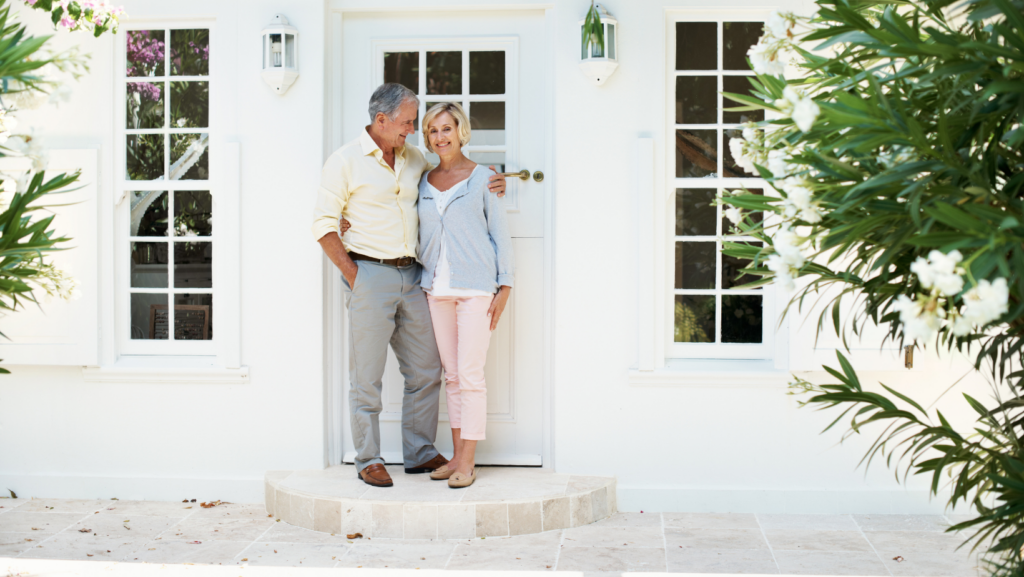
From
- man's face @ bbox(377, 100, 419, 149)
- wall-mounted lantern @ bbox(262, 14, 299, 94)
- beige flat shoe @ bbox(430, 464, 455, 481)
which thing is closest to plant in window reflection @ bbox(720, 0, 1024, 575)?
man's face @ bbox(377, 100, 419, 149)

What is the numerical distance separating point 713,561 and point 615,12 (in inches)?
92.5

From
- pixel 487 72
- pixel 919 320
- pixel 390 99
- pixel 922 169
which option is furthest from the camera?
pixel 487 72

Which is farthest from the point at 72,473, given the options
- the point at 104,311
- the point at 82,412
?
the point at 104,311

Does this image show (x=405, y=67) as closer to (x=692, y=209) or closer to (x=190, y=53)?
(x=190, y=53)

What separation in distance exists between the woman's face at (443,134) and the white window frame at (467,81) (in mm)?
338

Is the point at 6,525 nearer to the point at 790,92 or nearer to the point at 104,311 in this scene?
the point at 104,311

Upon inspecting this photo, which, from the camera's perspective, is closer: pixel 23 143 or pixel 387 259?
pixel 23 143

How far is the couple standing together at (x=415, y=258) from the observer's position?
3686 mm

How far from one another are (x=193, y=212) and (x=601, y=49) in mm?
2055

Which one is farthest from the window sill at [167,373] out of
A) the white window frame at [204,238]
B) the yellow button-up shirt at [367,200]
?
the yellow button-up shirt at [367,200]

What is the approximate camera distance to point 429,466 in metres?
3.92

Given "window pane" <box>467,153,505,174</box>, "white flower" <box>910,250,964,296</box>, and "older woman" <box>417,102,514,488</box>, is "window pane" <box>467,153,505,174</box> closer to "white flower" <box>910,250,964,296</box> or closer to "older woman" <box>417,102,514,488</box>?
"older woman" <box>417,102,514,488</box>

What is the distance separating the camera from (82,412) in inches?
161

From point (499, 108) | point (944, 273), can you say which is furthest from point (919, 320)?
point (499, 108)
